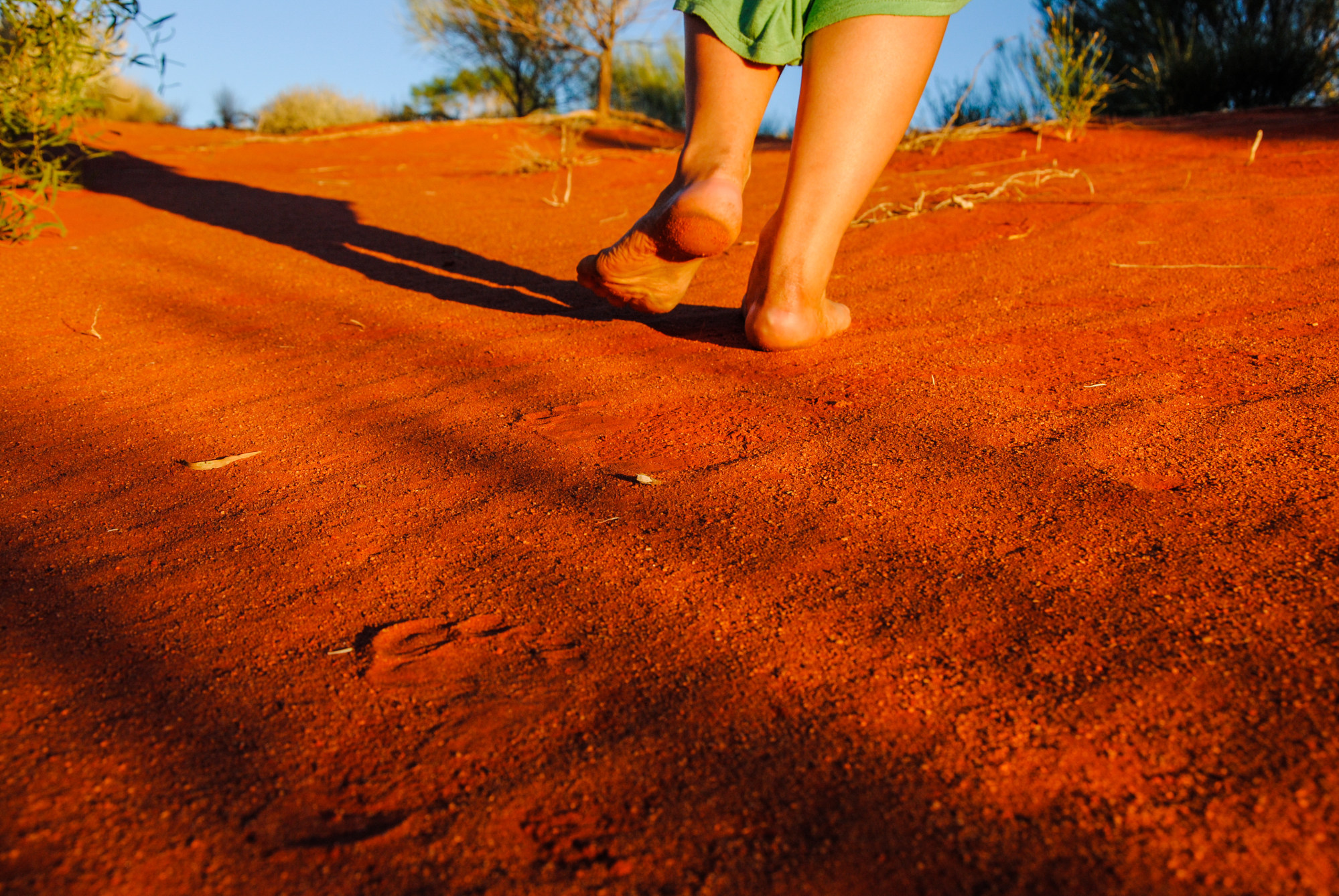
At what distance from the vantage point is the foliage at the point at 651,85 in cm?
1439

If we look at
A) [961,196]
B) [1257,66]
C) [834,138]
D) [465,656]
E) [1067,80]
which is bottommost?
[465,656]

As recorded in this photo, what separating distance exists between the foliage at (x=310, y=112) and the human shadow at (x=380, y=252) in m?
9.26

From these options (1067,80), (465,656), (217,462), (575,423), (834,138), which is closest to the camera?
(465,656)

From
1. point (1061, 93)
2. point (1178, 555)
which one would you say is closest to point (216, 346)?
point (1178, 555)

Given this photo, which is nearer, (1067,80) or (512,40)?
(1067,80)

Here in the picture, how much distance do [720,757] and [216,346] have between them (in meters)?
1.87

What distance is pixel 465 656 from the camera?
102 cm

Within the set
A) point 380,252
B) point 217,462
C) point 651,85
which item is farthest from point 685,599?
point 651,85

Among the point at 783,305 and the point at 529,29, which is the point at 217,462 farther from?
the point at 529,29

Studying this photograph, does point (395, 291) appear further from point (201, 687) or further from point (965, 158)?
point (965, 158)

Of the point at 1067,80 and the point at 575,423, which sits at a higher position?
the point at 1067,80

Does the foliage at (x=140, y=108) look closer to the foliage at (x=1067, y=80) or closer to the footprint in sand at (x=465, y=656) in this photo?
the foliage at (x=1067, y=80)

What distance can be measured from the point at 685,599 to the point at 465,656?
0.86ft

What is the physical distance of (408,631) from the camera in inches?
42.3
